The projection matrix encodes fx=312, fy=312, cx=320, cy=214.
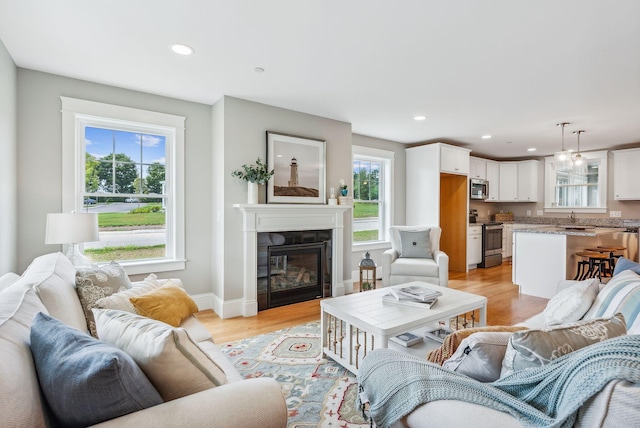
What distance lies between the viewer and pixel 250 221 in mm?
3543

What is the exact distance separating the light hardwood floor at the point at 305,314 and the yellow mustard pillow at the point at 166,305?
1110 millimetres

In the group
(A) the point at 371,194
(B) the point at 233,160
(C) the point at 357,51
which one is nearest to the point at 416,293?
(C) the point at 357,51

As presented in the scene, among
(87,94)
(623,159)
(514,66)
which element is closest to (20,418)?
(87,94)

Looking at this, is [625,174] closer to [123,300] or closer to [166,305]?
[166,305]

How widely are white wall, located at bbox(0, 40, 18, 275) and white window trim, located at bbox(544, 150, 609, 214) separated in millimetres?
8691

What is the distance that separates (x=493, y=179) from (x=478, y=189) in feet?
2.89

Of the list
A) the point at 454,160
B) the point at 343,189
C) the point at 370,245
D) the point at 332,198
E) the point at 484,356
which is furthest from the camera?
the point at 454,160

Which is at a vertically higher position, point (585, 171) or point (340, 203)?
point (585, 171)

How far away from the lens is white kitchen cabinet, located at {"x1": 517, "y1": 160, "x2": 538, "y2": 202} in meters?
7.03

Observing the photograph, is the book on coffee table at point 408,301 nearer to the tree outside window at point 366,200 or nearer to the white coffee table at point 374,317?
the white coffee table at point 374,317

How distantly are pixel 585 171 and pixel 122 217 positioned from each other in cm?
826

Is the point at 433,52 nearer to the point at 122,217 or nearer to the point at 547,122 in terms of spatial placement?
the point at 547,122

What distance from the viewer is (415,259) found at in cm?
434

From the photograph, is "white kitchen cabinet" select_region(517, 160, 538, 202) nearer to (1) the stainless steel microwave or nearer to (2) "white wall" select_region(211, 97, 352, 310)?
(1) the stainless steel microwave
